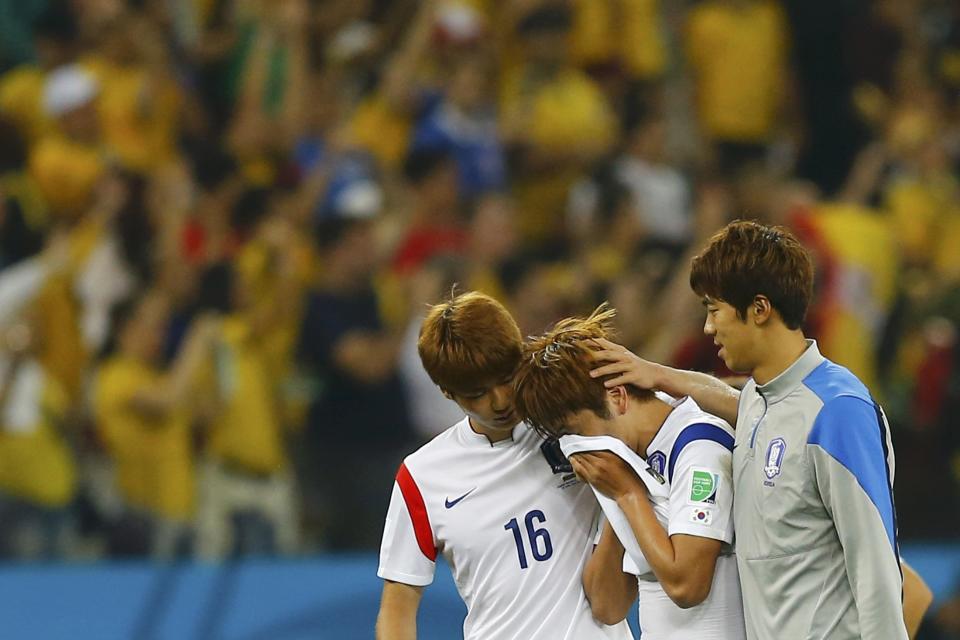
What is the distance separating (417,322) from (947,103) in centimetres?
365

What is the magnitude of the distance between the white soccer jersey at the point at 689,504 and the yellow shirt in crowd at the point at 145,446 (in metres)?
3.69

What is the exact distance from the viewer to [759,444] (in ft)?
8.91

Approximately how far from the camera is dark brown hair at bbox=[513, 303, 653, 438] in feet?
9.27

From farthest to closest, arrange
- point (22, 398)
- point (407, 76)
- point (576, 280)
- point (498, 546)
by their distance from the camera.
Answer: point (407, 76)
point (576, 280)
point (22, 398)
point (498, 546)

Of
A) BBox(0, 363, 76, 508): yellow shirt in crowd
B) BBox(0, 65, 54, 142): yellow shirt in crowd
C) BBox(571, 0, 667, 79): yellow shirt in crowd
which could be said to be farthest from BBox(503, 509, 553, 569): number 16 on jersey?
BBox(571, 0, 667, 79): yellow shirt in crowd

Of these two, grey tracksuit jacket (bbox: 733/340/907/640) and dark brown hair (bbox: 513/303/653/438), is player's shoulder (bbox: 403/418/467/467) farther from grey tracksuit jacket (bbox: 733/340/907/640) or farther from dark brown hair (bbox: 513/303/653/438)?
grey tracksuit jacket (bbox: 733/340/907/640)

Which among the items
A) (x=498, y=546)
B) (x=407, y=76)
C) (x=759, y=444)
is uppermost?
(x=407, y=76)

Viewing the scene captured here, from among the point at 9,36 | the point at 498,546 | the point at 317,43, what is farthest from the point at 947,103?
the point at 498,546

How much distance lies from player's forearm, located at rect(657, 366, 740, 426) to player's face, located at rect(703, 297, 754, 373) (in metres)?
0.20

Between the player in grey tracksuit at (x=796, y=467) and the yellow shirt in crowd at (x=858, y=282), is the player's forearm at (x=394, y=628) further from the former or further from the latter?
the yellow shirt in crowd at (x=858, y=282)

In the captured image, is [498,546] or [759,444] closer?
[759,444]

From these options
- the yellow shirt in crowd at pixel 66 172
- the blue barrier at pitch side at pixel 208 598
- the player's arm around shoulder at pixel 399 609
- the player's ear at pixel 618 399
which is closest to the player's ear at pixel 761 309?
the player's ear at pixel 618 399

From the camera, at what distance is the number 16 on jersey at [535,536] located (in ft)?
10.2

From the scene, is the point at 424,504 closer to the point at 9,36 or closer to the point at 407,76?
the point at 407,76
